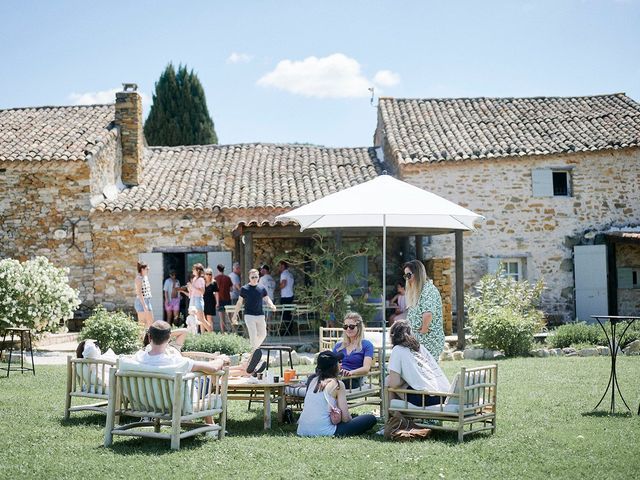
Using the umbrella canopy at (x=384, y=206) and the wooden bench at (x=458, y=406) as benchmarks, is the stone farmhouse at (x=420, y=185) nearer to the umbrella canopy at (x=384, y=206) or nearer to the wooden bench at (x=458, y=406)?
the umbrella canopy at (x=384, y=206)

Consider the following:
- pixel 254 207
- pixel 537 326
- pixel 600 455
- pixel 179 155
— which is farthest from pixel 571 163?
pixel 600 455

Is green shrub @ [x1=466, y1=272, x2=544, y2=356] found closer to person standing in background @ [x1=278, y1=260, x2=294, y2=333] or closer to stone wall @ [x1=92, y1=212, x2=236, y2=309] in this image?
person standing in background @ [x1=278, y1=260, x2=294, y2=333]

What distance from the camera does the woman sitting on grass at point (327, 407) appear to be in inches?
275

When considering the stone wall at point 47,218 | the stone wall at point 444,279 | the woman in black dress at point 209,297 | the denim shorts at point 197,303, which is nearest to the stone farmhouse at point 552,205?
the stone wall at point 444,279

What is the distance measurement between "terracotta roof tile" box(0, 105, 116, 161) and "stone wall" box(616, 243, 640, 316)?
501 inches

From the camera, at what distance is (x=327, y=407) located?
23.0 feet

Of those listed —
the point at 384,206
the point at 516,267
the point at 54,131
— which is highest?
the point at 54,131

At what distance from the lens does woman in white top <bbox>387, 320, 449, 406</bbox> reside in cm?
691

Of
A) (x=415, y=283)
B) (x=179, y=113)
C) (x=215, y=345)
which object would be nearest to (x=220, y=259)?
(x=215, y=345)

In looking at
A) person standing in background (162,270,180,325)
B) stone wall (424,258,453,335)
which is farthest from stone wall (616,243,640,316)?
person standing in background (162,270,180,325)

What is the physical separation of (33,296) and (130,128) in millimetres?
7065

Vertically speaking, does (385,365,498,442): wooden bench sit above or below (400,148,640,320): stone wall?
below

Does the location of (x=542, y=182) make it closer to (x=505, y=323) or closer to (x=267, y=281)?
(x=505, y=323)

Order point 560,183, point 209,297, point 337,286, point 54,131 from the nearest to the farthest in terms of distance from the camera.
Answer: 1. point 337,286
2. point 209,297
3. point 560,183
4. point 54,131
